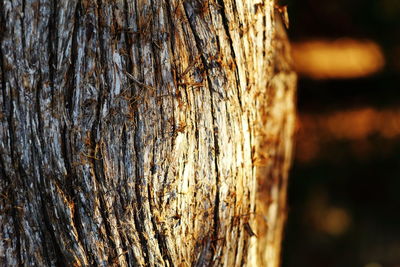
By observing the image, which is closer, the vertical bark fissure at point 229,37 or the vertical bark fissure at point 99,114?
the vertical bark fissure at point 99,114

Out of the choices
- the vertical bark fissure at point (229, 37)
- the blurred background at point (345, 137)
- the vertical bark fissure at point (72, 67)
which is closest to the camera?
the vertical bark fissure at point (72, 67)

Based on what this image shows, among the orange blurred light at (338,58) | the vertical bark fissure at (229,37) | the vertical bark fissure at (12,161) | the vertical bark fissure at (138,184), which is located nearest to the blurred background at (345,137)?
the orange blurred light at (338,58)

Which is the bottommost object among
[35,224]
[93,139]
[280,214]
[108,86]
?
[280,214]

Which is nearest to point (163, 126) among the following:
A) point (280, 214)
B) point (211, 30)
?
point (211, 30)

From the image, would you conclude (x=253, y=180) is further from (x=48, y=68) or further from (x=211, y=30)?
(x=48, y=68)

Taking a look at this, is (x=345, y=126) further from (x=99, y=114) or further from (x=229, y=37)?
(x=99, y=114)

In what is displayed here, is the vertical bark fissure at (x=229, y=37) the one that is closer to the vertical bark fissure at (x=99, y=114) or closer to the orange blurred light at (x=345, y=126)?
the vertical bark fissure at (x=99, y=114)
